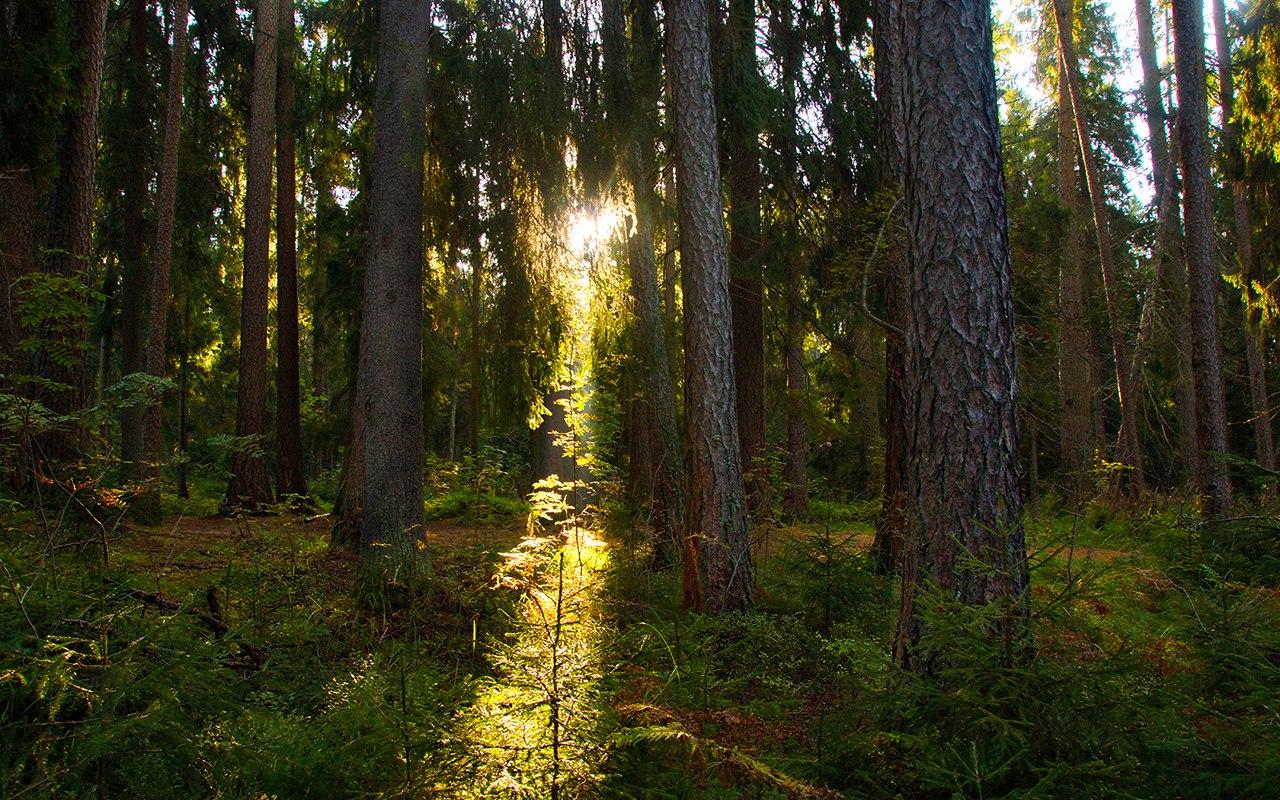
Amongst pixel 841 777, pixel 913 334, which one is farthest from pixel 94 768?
pixel 913 334

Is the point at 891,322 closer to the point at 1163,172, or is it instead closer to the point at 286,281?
the point at 286,281

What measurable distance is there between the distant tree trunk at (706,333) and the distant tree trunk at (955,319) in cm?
241

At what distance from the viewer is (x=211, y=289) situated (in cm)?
1805

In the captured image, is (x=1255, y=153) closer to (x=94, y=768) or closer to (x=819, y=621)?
(x=819, y=621)

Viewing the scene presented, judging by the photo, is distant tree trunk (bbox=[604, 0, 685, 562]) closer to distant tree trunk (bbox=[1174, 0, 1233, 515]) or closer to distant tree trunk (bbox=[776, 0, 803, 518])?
distant tree trunk (bbox=[776, 0, 803, 518])

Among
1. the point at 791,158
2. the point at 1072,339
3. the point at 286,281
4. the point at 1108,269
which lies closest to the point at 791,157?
the point at 791,158

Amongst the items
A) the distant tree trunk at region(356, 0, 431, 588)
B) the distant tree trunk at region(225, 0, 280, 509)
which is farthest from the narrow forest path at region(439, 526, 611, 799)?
the distant tree trunk at region(225, 0, 280, 509)

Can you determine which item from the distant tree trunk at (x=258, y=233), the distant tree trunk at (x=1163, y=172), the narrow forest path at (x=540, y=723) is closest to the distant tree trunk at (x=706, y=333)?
the narrow forest path at (x=540, y=723)

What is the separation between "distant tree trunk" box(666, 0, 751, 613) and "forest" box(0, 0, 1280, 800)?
35 mm

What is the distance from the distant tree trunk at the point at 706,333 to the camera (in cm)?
604

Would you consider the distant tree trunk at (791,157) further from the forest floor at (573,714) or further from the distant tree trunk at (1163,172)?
the distant tree trunk at (1163,172)

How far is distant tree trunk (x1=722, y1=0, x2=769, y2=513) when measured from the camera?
8031mm

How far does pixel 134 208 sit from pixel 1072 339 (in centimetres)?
1752

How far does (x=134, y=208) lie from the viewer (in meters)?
13.5
